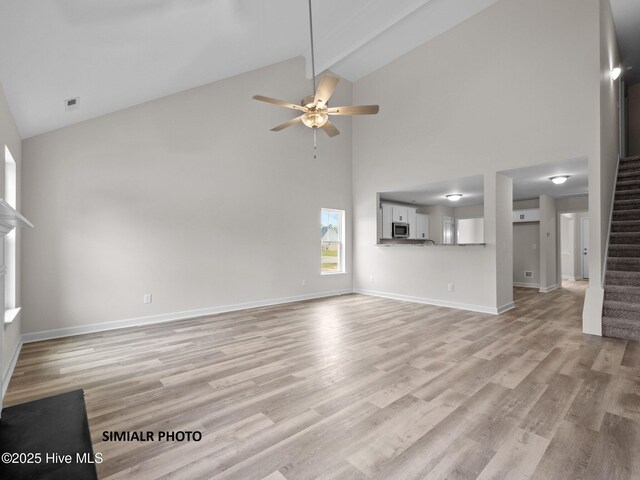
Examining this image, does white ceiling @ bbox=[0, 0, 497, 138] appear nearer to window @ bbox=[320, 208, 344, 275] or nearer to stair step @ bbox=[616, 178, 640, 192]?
window @ bbox=[320, 208, 344, 275]

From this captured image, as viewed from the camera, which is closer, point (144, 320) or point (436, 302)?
point (144, 320)

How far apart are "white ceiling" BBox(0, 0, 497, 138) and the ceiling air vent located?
47mm

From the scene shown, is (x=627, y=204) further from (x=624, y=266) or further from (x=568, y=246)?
(x=568, y=246)

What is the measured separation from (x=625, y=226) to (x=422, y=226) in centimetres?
446

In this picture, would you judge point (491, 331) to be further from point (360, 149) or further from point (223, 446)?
point (360, 149)

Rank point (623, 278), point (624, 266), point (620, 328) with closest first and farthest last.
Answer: point (620, 328) → point (623, 278) → point (624, 266)

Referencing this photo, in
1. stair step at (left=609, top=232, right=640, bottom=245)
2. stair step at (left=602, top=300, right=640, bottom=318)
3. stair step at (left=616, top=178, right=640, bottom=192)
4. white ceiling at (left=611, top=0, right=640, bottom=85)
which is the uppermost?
white ceiling at (left=611, top=0, right=640, bottom=85)

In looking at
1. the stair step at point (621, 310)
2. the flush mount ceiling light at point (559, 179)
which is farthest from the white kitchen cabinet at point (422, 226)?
the stair step at point (621, 310)

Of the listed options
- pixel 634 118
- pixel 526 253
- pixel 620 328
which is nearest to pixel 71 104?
pixel 620 328

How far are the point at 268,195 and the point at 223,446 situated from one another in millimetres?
4530

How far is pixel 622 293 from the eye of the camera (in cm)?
408

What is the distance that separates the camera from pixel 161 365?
3039 millimetres

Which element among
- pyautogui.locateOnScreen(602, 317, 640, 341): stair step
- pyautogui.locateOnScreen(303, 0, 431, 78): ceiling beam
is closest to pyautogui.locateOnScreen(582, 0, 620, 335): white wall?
pyautogui.locateOnScreen(602, 317, 640, 341): stair step

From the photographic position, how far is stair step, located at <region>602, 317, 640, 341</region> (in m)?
3.72
